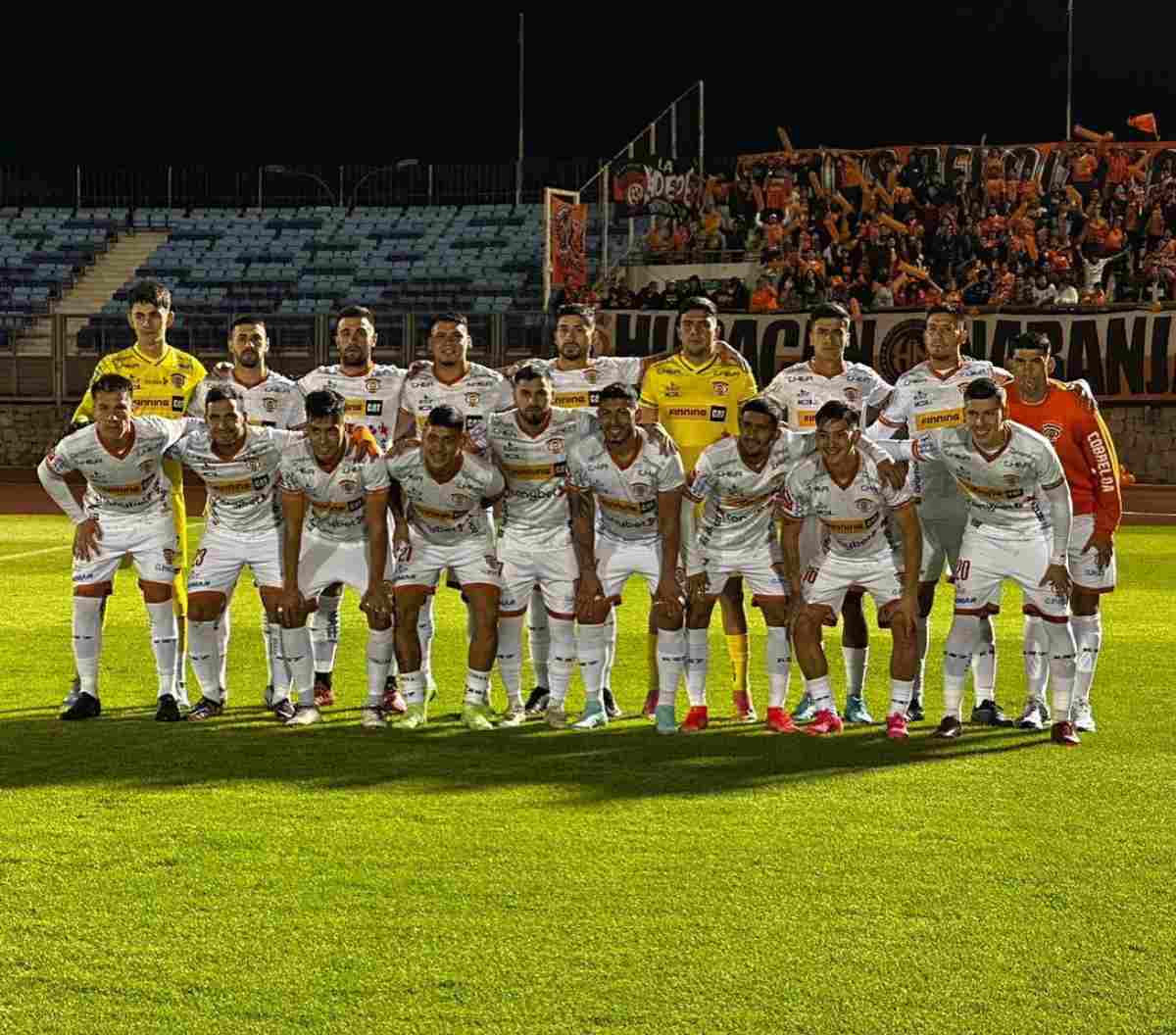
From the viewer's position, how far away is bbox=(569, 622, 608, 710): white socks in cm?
914

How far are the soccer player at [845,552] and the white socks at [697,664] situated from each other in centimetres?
49

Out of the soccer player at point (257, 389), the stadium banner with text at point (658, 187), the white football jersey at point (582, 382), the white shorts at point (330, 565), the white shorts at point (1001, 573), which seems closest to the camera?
the white shorts at point (1001, 573)

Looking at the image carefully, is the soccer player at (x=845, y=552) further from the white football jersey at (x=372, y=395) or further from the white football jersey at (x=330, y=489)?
the white football jersey at (x=372, y=395)

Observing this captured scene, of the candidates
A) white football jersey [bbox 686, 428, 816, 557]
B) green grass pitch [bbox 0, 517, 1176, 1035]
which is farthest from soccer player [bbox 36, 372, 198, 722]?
white football jersey [bbox 686, 428, 816, 557]

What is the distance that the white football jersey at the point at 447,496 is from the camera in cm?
909

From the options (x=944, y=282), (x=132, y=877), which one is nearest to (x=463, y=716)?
(x=132, y=877)

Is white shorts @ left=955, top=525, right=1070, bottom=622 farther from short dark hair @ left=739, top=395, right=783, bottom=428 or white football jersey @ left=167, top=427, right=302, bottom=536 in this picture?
white football jersey @ left=167, top=427, right=302, bottom=536

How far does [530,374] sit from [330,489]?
1.19 meters

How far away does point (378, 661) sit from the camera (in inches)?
361

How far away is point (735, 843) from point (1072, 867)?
3.97ft

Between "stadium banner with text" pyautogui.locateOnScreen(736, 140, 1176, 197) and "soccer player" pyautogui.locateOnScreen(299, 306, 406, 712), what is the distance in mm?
21412

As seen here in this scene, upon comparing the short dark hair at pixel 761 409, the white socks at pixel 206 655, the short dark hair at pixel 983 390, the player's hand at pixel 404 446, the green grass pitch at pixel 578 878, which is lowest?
the green grass pitch at pixel 578 878

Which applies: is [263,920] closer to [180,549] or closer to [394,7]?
[180,549]

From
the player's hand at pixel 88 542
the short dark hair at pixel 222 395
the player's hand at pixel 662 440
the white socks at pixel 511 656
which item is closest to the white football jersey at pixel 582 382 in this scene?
the player's hand at pixel 662 440
